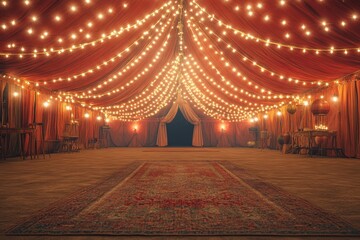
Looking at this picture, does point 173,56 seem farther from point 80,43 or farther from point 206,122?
point 206,122

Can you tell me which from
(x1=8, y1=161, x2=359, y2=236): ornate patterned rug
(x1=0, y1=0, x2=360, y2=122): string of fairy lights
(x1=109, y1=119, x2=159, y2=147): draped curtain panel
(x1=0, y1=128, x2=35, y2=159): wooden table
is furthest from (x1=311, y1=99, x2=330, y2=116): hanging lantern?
(x1=109, y1=119, x2=159, y2=147): draped curtain panel

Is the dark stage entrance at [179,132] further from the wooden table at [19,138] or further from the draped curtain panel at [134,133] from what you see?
the wooden table at [19,138]

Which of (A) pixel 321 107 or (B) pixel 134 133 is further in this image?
(B) pixel 134 133

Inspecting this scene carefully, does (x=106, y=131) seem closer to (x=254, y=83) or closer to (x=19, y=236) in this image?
(x=254, y=83)

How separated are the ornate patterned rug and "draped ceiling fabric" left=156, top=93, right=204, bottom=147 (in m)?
16.4

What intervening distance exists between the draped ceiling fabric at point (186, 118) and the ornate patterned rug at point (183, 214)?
53.9 ft

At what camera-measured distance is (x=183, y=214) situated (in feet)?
7.22

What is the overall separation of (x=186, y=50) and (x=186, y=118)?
11.5 meters

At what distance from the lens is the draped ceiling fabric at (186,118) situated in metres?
19.7

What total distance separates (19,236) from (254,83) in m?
8.25

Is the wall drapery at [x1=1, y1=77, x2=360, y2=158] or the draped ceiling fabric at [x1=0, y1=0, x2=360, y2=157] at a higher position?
the draped ceiling fabric at [x1=0, y1=0, x2=360, y2=157]

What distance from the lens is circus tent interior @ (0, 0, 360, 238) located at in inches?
193

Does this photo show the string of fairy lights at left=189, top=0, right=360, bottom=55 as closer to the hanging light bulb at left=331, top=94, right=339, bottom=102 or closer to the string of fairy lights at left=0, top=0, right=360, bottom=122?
the string of fairy lights at left=0, top=0, right=360, bottom=122

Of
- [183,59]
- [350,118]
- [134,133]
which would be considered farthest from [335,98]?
[134,133]
